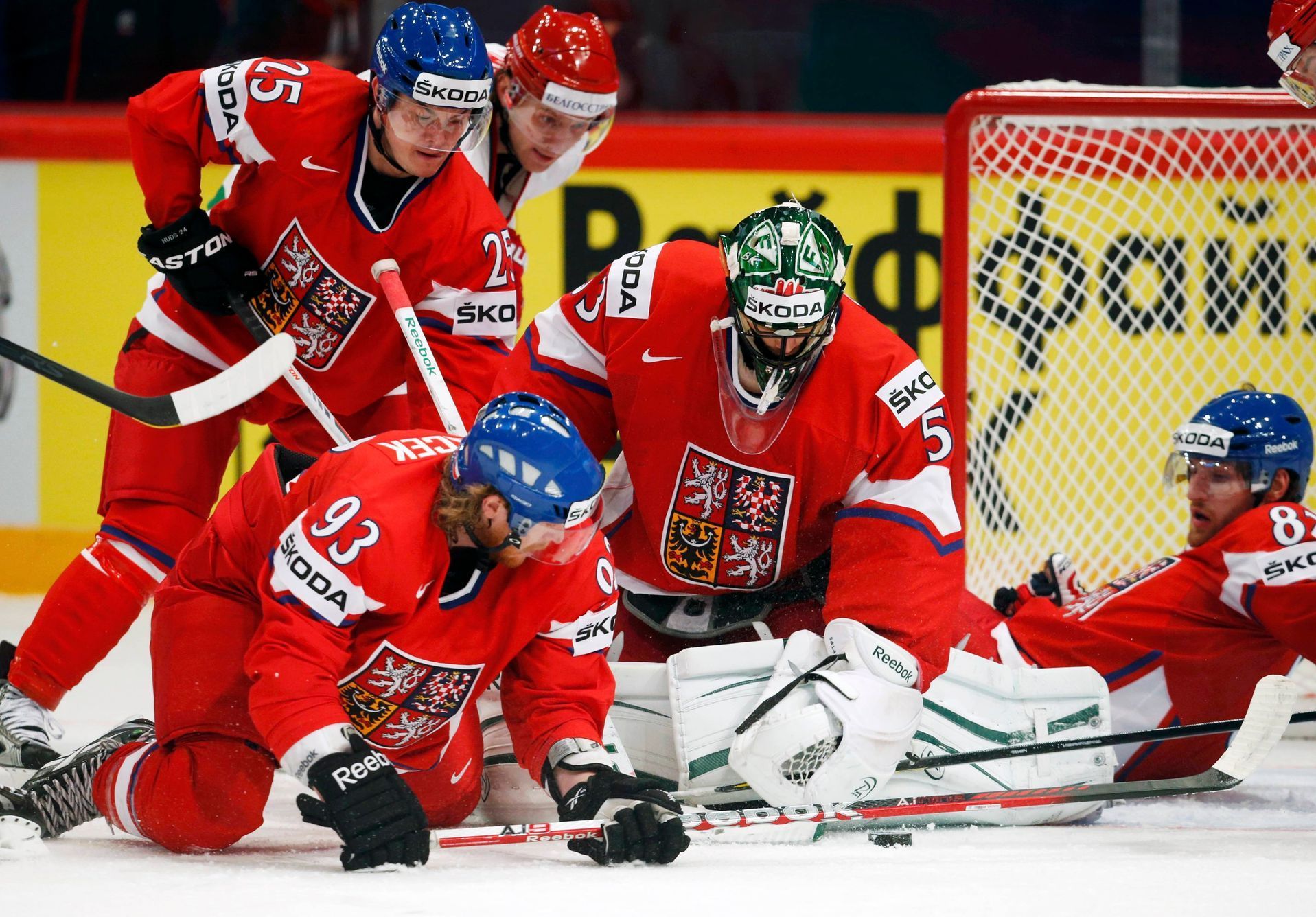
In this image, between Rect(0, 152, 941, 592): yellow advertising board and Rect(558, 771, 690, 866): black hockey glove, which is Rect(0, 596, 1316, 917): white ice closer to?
Rect(558, 771, 690, 866): black hockey glove

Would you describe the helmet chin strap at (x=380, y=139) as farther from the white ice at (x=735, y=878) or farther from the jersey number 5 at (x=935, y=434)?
the white ice at (x=735, y=878)

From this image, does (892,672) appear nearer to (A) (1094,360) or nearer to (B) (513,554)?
(B) (513,554)

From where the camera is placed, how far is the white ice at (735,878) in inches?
75.6

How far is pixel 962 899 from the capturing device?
2.01 meters

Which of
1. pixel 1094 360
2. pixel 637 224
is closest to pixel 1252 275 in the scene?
pixel 1094 360

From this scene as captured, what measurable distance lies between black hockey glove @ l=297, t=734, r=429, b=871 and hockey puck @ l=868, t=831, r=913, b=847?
0.71 metres

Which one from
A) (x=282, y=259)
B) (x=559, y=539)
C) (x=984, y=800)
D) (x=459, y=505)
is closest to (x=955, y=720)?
(x=984, y=800)

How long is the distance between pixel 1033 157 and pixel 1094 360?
0.66 meters

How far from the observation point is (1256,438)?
3197 millimetres

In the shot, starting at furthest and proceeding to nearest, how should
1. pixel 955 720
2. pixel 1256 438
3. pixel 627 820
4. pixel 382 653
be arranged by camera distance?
pixel 1256 438 < pixel 955 720 < pixel 382 653 < pixel 627 820

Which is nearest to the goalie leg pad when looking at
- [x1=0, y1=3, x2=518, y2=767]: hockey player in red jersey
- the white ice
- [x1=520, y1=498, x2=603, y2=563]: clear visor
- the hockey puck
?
the white ice

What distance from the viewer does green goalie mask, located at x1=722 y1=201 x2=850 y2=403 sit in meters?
2.50

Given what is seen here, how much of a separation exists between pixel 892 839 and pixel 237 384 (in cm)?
124

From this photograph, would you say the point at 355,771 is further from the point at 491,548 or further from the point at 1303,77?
the point at 1303,77
